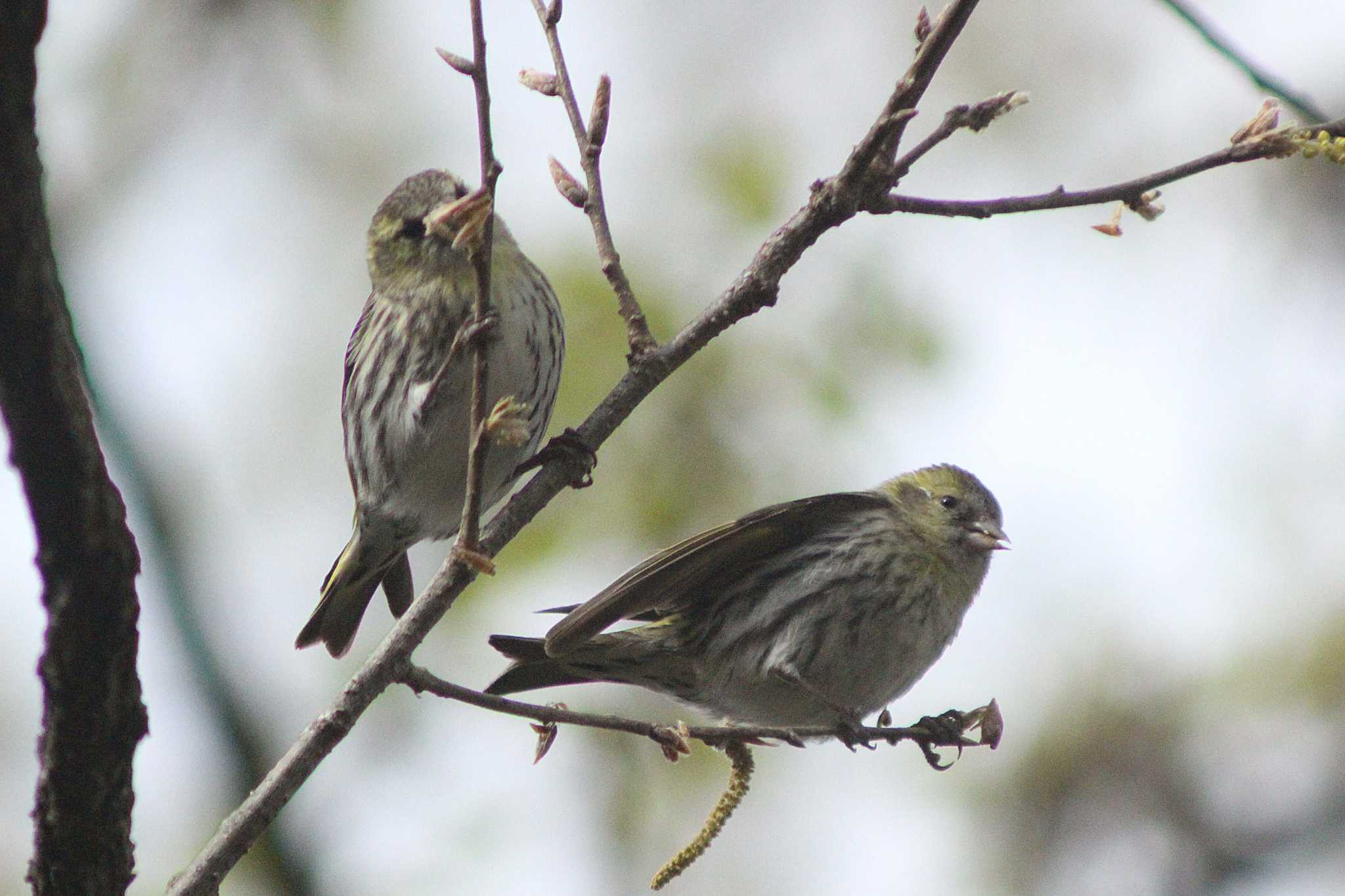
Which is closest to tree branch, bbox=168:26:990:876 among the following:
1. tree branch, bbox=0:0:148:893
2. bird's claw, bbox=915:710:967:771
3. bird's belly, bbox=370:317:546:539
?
tree branch, bbox=0:0:148:893

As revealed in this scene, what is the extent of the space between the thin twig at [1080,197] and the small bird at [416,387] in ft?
6.16

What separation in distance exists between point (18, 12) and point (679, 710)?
6031 millimetres

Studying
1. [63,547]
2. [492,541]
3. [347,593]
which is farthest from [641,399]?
[347,593]

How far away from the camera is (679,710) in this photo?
745 centimetres

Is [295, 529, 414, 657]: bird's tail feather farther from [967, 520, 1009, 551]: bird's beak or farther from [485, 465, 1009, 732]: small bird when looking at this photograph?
[967, 520, 1009, 551]: bird's beak

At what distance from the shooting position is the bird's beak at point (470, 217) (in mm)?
2791

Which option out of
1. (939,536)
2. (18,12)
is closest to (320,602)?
(939,536)

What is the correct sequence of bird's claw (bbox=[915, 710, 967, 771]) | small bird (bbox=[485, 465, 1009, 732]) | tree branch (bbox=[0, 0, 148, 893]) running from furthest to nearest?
small bird (bbox=[485, 465, 1009, 732]), bird's claw (bbox=[915, 710, 967, 771]), tree branch (bbox=[0, 0, 148, 893])

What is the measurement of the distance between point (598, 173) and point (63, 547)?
1.67 metres

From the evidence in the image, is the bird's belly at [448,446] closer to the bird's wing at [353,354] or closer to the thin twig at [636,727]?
the bird's wing at [353,354]

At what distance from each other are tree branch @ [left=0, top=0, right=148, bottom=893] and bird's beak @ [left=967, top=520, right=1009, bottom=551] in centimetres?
369

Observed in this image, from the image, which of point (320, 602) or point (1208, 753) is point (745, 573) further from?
point (1208, 753)

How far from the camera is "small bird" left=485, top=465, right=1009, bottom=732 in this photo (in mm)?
4770

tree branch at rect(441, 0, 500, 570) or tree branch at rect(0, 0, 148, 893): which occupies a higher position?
tree branch at rect(441, 0, 500, 570)
